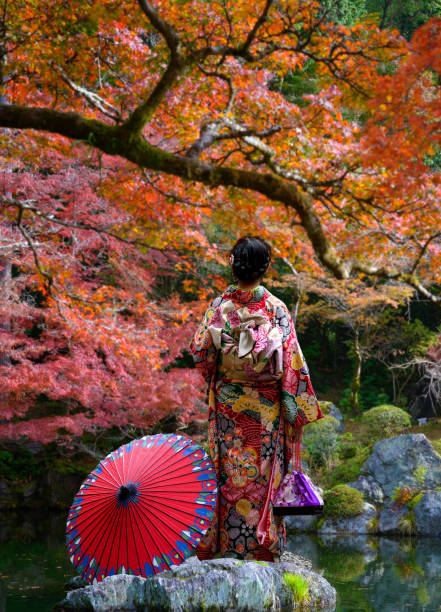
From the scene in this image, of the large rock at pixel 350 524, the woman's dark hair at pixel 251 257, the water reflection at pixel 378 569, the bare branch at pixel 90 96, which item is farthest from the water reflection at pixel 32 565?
the bare branch at pixel 90 96

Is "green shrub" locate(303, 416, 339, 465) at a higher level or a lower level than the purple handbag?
higher

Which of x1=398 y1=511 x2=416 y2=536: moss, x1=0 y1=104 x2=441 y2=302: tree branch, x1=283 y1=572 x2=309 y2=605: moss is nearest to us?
x1=283 y1=572 x2=309 y2=605: moss

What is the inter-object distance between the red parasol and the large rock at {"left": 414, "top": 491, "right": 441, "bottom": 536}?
16.8 ft

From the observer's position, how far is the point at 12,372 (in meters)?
7.32

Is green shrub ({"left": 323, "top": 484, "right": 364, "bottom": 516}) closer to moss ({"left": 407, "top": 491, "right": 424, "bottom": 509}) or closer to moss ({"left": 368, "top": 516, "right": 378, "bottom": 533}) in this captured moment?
moss ({"left": 368, "top": 516, "right": 378, "bottom": 533})

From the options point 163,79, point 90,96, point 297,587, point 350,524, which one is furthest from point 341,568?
point 90,96

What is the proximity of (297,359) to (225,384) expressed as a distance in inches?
15.0

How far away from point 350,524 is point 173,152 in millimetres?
5075

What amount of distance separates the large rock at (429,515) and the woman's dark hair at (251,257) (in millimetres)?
5248

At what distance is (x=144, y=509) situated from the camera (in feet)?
8.84

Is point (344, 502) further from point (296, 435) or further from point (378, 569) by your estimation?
point (296, 435)

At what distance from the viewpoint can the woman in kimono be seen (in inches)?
114


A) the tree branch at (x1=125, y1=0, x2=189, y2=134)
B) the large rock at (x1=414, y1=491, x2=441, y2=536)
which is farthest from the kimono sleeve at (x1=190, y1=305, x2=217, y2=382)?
the large rock at (x1=414, y1=491, x2=441, y2=536)

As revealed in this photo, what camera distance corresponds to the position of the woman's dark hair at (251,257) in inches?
114
